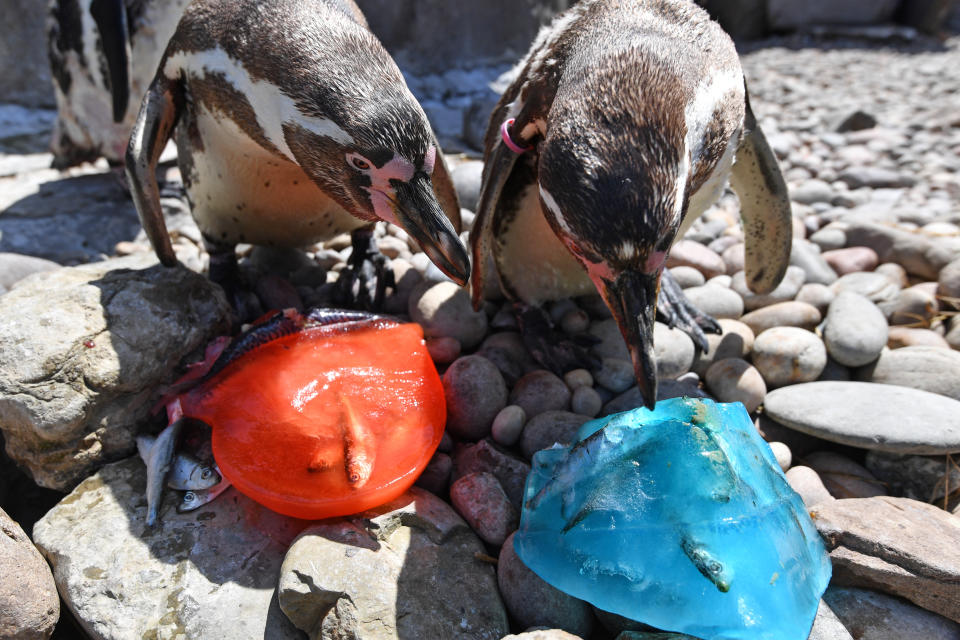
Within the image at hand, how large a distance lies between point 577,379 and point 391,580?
94 cm

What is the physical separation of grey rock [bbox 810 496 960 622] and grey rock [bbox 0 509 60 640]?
1782mm

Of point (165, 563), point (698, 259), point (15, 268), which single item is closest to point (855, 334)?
point (698, 259)

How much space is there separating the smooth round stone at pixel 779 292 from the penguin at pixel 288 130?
1188 mm

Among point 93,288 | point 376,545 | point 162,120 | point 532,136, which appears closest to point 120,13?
point 162,120

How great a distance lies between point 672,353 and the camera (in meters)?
2.21

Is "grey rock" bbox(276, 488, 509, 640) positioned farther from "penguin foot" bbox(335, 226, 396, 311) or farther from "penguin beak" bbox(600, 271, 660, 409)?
"penguin foot" bbox(335, 226, 396, 311)

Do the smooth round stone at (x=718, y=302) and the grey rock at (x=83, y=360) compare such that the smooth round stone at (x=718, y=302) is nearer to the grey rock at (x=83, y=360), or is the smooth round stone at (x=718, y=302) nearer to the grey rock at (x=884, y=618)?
the grey rock at (x=884, y=618)

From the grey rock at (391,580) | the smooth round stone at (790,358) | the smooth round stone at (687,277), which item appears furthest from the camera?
the smooth round stone at (687,277)

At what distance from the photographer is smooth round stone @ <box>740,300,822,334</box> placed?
2455 millimetres

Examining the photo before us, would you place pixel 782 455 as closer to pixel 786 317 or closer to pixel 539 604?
pixel 786 317

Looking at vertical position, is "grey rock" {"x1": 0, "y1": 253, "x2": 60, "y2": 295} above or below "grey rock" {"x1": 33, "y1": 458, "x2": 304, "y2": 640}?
above

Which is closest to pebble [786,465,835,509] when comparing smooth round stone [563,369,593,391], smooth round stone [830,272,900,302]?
smooth round stone [563,369,593,391]

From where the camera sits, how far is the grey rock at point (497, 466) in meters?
1.84

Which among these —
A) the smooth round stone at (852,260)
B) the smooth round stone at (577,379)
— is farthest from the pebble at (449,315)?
the smooth round stone at (852,260)
